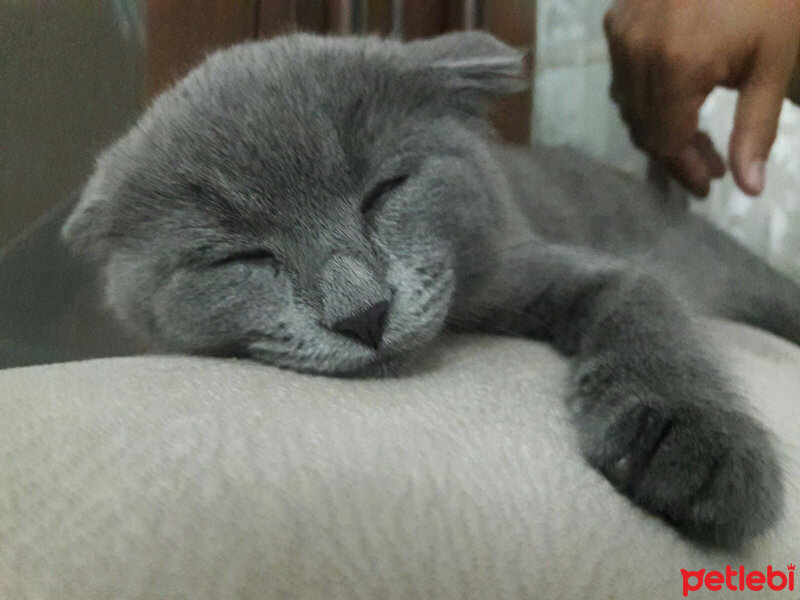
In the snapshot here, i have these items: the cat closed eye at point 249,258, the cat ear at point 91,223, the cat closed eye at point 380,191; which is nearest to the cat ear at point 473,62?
the cat closed eye at point 380,191

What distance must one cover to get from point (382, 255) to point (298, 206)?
9 cm

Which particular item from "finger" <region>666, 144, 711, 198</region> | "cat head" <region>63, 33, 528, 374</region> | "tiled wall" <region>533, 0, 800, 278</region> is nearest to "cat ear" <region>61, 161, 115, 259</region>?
"cat head" <region>63, 33, 528, 374</region>

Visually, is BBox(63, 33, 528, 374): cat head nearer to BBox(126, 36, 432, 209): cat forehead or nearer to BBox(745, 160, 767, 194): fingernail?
BBox(126, 36, 432, 209): cat forehead

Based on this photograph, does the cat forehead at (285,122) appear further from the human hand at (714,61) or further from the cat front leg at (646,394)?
the human hand at (714,61)

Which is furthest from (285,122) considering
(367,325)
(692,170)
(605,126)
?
(605,126)

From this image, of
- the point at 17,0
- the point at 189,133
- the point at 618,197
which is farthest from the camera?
the point at 618,197

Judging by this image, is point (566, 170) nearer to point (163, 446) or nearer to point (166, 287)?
point (166, 287)

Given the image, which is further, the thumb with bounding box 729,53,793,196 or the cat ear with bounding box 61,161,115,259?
the thumb with bounding box 729,53,793,196

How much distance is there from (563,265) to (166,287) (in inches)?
18.6

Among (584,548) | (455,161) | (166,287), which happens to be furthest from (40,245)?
(584,548)

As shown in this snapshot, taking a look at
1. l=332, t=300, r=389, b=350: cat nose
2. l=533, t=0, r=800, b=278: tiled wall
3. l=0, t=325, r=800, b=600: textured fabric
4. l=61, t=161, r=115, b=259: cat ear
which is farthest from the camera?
l=533, t=0, r=800, b=278: tiled wall

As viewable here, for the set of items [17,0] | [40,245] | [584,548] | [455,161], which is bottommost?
[40,245]

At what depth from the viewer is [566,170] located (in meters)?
1.33

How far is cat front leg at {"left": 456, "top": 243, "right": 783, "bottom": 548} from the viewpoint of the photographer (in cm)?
49
